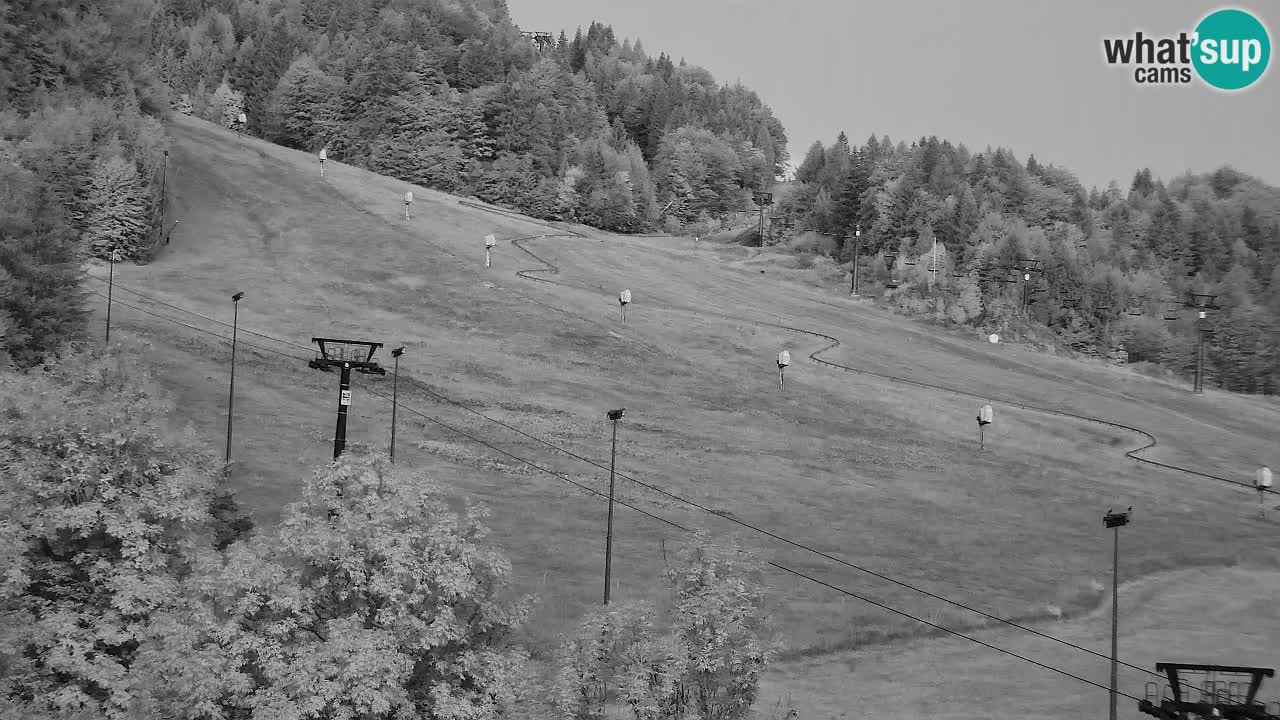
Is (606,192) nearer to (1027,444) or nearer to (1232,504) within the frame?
(1027,444)

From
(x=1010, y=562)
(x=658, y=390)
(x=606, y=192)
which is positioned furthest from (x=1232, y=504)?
(x=606, y=192)

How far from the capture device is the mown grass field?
57.8 metres

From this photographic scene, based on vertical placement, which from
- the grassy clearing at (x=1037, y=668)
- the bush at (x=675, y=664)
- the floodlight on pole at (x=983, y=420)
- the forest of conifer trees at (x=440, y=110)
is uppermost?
the forest of conifer trees at (x=440, y=110)

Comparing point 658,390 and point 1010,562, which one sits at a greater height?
point 658,390

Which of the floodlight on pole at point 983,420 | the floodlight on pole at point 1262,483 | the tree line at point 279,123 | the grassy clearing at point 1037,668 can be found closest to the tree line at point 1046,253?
the tree line at point 279,123

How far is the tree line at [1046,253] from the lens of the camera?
142 metres

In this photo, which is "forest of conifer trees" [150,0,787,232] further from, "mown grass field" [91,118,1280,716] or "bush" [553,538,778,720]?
"bush" [553,538,778,720]

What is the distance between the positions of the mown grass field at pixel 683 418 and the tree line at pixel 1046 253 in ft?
107

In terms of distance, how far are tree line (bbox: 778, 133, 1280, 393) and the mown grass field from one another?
3249cm

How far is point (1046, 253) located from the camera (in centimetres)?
16212

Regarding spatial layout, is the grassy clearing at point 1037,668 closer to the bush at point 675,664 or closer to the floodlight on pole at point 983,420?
the bush at point 675,664

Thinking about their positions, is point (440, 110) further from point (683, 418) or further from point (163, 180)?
point (683, 418)

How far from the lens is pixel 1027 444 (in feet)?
262

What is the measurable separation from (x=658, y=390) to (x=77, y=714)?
52.3 meters
